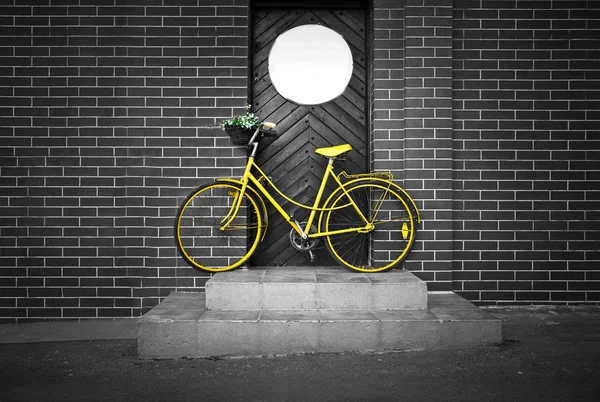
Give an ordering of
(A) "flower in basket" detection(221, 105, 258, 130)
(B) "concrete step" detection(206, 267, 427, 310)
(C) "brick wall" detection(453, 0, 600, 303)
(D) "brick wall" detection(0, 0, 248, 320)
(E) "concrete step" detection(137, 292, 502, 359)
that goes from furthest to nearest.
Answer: (C) "brick wall" detection(453, 0, 600, 303) < (D) "brick wall" detection(0, 0, 248, 320) < (A) "flower in basket" detection(221, 105, 258, 130) < (B) "concrete step" detection(206, 267, 427, 310) < (E) "concrete step" detection(137, 292, 502, 359)

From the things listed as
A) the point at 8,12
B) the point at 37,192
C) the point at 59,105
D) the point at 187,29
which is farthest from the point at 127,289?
the point at 8,12

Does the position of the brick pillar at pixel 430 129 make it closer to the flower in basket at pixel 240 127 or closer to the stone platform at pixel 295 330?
the stone platform at pixel 295 330

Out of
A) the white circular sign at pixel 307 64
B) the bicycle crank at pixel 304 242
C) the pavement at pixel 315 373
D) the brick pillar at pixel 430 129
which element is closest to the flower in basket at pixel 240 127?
the white circular sign at pixel 307 64

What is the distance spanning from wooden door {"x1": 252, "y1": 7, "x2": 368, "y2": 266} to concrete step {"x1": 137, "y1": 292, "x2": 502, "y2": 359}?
57.2 inches

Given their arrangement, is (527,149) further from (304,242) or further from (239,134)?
(239,134)

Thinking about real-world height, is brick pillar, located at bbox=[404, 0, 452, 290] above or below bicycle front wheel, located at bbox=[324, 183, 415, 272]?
above

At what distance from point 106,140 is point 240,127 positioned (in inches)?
56.0

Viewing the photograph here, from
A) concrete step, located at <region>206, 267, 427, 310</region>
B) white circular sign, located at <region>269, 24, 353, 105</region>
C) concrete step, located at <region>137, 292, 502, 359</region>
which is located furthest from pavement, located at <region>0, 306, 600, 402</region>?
white circular sign, located at <region>269, 24, 353, 105</region>

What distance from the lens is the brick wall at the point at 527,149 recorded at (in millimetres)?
4953

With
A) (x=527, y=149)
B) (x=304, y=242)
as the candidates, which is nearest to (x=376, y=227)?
(x=304, y=242)

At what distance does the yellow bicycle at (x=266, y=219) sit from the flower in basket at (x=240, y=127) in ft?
0.23

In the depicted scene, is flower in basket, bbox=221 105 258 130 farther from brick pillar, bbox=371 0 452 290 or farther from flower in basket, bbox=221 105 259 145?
brick pillar, bbox=371 0 452 290

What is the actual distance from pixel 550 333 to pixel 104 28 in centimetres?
505

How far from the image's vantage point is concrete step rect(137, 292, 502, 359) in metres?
3.66
